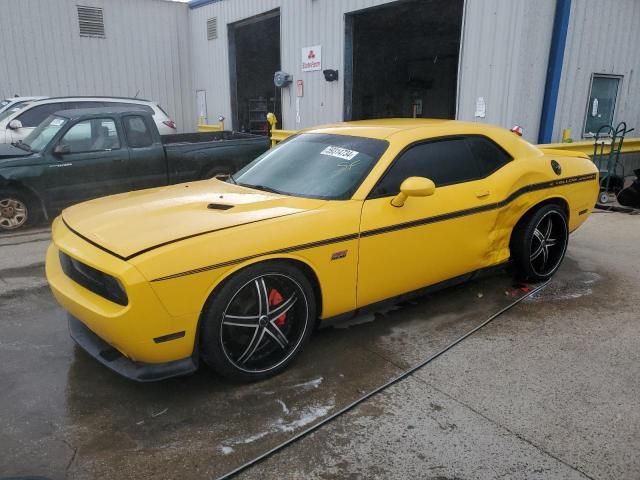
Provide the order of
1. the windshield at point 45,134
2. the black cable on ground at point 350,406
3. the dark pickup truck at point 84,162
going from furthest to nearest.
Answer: the windshield at point 45,134
the dark pickup truck at point 84,162
the black cable on ground at point 350,406

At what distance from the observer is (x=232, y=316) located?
2840mm

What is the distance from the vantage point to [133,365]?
2.74m

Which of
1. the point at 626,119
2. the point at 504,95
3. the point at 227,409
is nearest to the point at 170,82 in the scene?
the point at 504,95

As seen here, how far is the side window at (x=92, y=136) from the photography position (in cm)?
676

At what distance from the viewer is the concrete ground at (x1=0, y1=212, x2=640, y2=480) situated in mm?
2402

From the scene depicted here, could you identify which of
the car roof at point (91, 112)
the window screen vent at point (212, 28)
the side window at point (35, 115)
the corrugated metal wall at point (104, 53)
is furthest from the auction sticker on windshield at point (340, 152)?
the corrugated metal wall at point (104, 53)

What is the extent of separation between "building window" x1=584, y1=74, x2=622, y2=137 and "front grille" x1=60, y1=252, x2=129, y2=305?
8549 mm

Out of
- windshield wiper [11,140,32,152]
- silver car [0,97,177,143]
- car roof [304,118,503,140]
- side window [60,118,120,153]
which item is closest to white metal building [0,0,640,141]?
silver car [0,97,177,143]

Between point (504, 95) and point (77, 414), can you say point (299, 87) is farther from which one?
point (77, 414)

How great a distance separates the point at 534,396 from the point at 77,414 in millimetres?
2558

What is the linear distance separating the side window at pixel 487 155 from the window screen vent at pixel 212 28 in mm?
11263

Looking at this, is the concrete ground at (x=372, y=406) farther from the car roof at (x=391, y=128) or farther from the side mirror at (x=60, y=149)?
the side mirror at (x=60, y=149)

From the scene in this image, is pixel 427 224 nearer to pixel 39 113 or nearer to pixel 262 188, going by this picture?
→ pixel 262 188

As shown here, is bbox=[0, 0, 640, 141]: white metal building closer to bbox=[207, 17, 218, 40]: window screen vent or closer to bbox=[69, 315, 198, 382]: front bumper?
bbox=[207, 17, 218, 40]: window screen vent
